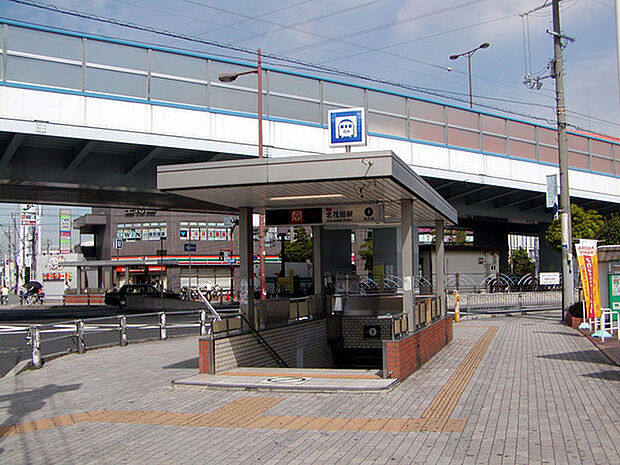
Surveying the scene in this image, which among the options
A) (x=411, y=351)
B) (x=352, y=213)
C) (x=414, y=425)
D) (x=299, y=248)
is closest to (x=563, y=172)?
(x=352, y=213)

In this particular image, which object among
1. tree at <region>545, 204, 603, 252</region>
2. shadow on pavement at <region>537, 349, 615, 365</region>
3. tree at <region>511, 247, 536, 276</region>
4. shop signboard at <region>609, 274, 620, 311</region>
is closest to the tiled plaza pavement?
shadow on pavement at <region>537, 349, 615, 365</region>

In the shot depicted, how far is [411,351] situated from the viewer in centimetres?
1149

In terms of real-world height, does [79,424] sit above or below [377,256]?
below

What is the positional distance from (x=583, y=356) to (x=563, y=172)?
35.7 feet

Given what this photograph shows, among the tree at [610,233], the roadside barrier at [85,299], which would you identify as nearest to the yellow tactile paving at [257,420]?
Result: the tree at [610,233]

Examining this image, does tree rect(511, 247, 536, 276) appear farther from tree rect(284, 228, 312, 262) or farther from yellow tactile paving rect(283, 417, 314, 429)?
yellow tactile paving rect(283, 417, 314, 429)

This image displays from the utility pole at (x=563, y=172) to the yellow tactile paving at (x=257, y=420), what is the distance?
14.5 meters

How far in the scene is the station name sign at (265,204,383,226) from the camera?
43.3 ft

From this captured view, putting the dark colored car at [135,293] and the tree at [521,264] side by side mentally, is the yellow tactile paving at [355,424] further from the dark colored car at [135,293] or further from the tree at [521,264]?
the tree at [521,264]

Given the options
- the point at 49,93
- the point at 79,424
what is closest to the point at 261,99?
the point at 49,93

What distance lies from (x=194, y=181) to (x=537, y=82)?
63.0ft

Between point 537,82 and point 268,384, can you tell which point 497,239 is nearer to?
point 537,82

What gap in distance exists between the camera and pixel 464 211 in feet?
113

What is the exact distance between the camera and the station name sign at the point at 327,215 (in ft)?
43.3
